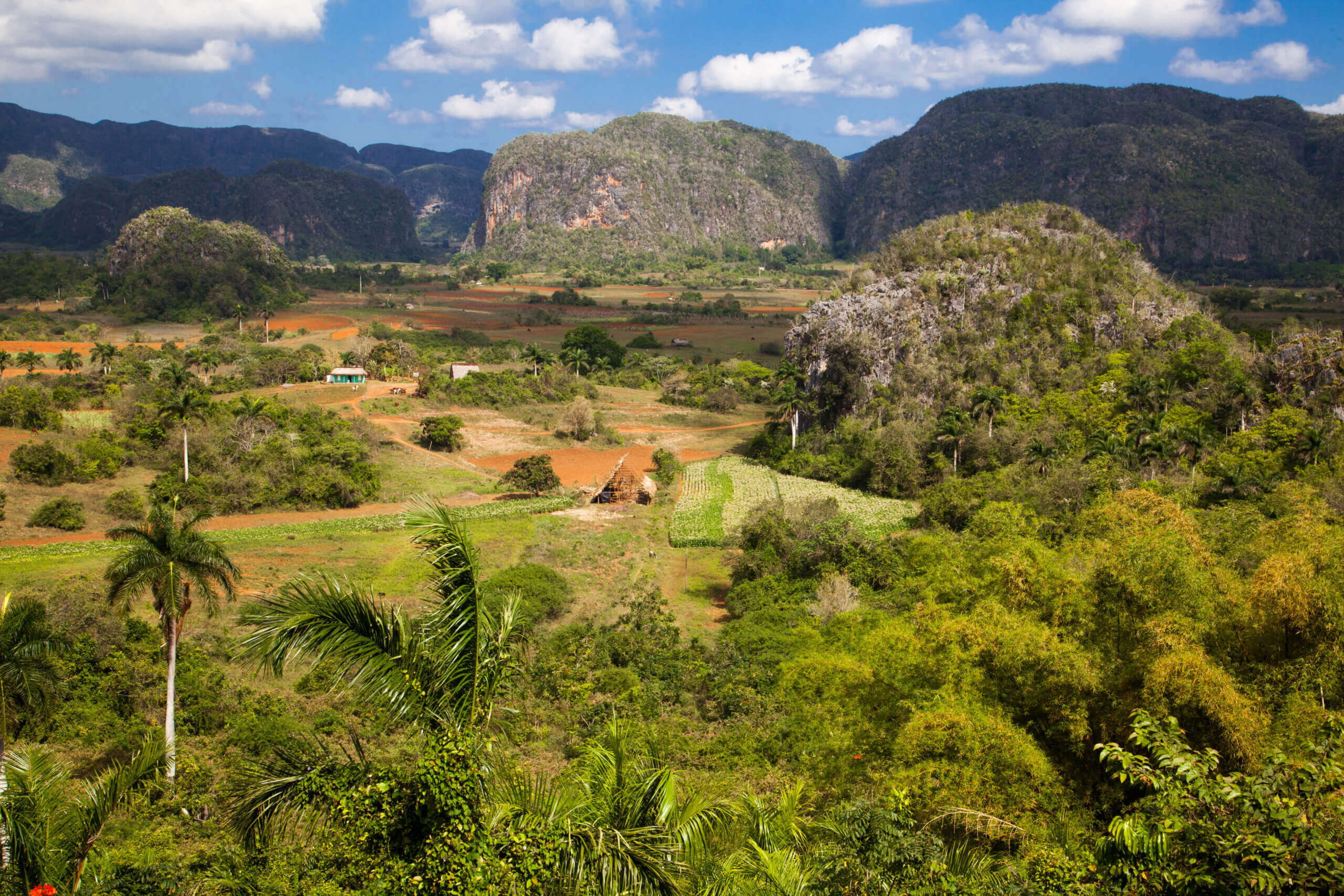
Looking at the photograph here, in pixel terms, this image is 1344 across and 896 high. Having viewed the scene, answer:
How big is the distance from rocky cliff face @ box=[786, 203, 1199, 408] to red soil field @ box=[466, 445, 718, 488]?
401 inches

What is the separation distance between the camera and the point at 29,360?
185 ft

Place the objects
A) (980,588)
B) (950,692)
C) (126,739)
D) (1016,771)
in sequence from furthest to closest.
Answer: (126,739)
(980,588)
(950,692)
(1016,771)

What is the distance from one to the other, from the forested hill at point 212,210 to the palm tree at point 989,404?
162 metres

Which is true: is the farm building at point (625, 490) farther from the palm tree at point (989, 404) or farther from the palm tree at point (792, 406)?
the palm tree at point (989, 404)

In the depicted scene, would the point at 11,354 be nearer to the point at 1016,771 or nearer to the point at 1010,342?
the point at 1010,342

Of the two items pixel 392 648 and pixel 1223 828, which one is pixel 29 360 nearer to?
pixel 392 648

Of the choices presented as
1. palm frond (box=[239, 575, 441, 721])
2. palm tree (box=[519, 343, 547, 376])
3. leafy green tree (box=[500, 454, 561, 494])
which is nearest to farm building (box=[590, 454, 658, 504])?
leafy green tree (box=[500, 454, 561, 494])

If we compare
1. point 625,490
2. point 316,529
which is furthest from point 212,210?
point 316,529

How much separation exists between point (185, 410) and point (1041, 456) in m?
34.9

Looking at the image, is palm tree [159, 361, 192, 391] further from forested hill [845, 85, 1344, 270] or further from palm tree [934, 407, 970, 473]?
forested hill [845, 85, 1344, 270]

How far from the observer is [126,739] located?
54.8ft

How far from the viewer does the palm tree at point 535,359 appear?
6675 centimetres

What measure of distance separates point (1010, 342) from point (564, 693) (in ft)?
123

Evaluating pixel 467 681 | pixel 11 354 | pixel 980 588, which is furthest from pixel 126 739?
pixel 11 354
